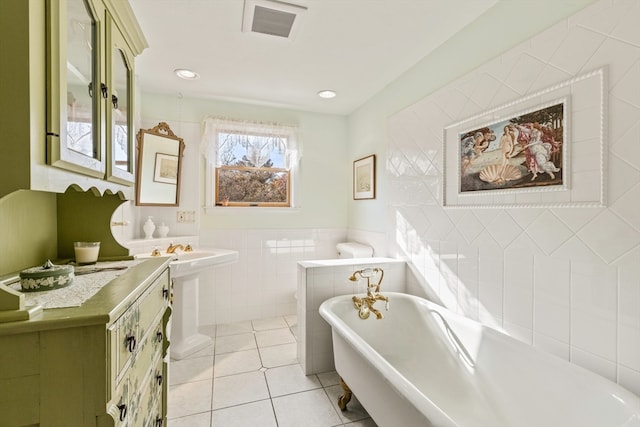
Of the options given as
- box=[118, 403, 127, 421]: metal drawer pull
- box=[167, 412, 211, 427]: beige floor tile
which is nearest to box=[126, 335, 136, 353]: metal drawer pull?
box=[118, 403, 127, 421]: metal drawer pull

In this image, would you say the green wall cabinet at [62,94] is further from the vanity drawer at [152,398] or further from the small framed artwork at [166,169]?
the small framed artwork at [166,169]

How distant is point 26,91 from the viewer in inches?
27.5

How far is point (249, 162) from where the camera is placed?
3340 mm

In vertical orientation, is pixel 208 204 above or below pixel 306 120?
below

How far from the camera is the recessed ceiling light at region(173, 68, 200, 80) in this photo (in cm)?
250

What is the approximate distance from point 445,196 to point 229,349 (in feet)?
7.18

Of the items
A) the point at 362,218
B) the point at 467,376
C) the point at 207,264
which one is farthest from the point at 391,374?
the point at 362,218

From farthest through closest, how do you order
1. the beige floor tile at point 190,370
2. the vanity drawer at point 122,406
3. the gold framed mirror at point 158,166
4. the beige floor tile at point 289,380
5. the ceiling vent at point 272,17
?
the gold framed mirror at point 158,166 < the beige floor tile at point 190,370 < the beige floor tile at point 289,380 < the ceiling vent at point 272,17 < the vanity drawer at point 122,406

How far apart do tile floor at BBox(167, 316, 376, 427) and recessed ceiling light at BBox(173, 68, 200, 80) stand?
7.80ft

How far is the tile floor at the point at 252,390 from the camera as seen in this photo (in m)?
1.77

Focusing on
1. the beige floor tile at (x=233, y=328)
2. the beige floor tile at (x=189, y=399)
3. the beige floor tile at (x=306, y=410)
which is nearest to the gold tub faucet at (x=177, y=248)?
the beige floor tile at (x=233, y=328)

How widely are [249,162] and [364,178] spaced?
1281 mm

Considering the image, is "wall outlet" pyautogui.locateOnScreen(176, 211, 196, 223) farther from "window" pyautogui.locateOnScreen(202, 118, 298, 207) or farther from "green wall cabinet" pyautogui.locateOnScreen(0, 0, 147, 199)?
"green wall cabinet" pyautogui.locateOnScreen(0, 0, 147, 199)

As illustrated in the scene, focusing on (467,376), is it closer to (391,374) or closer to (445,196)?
(391,374)
